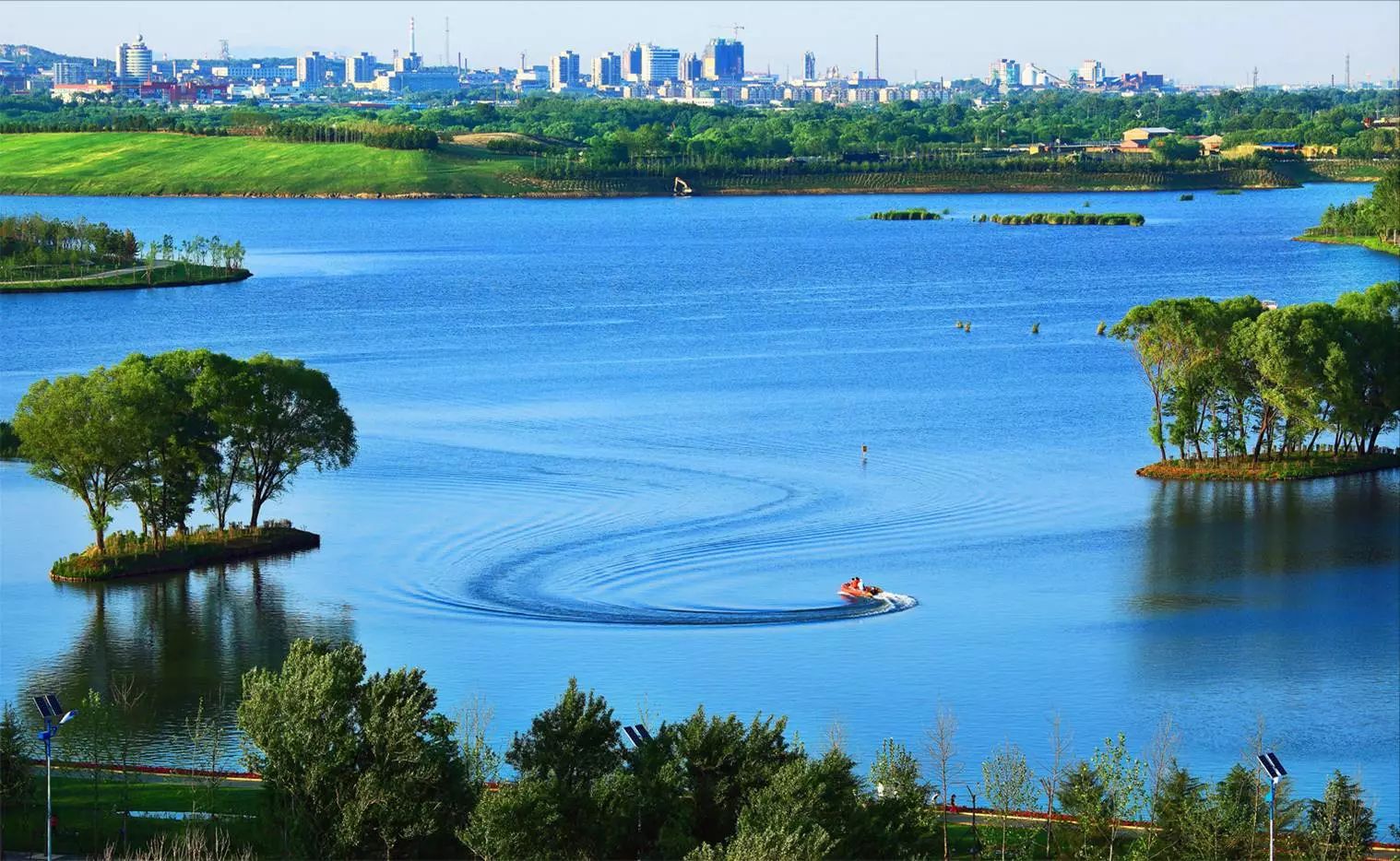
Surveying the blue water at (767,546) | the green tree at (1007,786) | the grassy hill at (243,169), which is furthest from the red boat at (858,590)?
the grassy hill at (243,169)

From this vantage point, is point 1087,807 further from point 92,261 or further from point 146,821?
point 92,261

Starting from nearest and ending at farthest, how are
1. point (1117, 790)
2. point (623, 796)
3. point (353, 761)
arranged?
point (623, 796) < point (353, 761) < point (1117, 790)

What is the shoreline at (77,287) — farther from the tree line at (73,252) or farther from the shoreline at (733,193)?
the shoreline at (733,193)

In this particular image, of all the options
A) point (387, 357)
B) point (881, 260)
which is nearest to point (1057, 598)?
point (387, 357)

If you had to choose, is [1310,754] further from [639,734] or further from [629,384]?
[629,384]

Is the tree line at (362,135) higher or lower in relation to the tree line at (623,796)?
higher

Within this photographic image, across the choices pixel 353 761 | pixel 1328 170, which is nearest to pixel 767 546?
pixel 353 761
